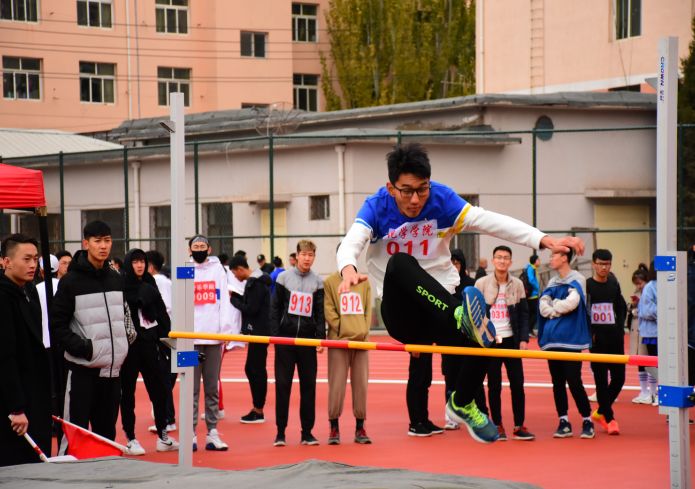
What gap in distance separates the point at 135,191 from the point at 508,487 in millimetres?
17011

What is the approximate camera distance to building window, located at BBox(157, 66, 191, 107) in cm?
4241

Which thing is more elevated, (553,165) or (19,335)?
(553,165)

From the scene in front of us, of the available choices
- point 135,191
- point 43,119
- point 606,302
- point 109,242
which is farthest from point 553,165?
point 43,119

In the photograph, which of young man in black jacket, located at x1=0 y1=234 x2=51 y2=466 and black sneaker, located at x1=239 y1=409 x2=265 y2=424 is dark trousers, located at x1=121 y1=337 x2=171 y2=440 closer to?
black sneaker, located at x1=239 y1=409 x2=265 y2=424

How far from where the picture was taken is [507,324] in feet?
34.9

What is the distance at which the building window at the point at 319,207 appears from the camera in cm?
2136

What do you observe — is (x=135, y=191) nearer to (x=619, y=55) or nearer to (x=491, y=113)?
(x=491, y=113)

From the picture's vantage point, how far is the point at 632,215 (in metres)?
23.0

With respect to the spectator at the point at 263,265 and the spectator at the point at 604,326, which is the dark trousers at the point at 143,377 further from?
the spectator at the point at 263,265

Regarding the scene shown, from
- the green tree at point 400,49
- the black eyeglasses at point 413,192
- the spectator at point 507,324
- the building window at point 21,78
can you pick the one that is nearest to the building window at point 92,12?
the building window at point 21,78

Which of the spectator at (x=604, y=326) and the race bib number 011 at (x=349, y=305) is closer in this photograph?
the race bib number 011 at (x=349, y=305)

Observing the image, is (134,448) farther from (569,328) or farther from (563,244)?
(563,244)

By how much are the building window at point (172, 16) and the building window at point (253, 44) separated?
2408mm

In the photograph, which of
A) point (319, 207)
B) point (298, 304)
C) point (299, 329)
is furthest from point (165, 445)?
point (319, 207)
